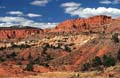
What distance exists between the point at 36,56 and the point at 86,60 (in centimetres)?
3516

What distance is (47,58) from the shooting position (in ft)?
448

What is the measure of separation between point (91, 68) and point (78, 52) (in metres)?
35.0

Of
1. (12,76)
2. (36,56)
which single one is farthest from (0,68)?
(36,56)

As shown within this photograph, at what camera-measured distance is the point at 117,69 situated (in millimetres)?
72625

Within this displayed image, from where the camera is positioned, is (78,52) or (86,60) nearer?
(86,60)

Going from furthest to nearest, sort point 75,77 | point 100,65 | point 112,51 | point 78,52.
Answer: point 78,52 → point 112,51 → point 100,65 → point 75,77

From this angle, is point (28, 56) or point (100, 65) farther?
point (28, 56)

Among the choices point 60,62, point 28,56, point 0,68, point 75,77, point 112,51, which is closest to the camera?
point 75,77

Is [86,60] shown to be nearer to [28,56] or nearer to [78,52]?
[78,52]

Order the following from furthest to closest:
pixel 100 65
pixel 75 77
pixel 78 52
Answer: pixel 78 52
pixel 100 65
pixel 75 77

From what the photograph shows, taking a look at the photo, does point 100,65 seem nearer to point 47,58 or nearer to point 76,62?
point 76,62

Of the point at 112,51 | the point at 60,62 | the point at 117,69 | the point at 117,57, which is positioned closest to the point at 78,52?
the point at 60,62

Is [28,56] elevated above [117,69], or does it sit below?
below

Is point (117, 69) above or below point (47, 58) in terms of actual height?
above
